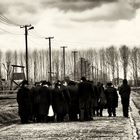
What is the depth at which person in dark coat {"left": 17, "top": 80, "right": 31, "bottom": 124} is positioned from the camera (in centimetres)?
2258

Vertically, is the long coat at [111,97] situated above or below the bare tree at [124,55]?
below

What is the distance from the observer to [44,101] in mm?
23000

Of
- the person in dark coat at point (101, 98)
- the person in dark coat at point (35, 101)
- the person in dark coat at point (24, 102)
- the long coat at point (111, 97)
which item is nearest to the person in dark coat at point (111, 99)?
the long coat at point (111, 97)

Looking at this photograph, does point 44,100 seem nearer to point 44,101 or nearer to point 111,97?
point 44,101

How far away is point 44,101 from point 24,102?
2.96ft

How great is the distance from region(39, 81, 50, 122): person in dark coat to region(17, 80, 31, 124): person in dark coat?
531mm

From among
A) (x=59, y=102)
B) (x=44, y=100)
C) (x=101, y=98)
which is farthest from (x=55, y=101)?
(x=101, y=98)

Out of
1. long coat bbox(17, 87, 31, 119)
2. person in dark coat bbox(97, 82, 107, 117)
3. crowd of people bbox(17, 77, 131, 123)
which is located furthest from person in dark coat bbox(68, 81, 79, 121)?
person in dark coat bbox(97, 82, 107, 117)

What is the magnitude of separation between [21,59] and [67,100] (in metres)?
154

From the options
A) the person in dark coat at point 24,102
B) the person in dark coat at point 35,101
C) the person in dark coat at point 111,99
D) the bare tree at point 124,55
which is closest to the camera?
the person in dark coat at point 24,102

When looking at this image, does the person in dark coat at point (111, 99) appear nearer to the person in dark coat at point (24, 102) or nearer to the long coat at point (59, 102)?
the long coat at point (59, 102)

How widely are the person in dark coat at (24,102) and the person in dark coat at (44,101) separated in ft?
1.74

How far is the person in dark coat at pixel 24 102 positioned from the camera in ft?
74.1

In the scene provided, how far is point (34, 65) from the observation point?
557 ft
